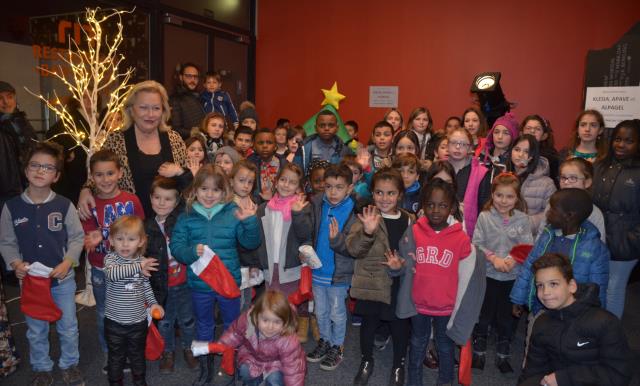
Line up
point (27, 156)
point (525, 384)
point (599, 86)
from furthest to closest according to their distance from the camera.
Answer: point (599, 86) < point (27, 156) < point (525, 384)

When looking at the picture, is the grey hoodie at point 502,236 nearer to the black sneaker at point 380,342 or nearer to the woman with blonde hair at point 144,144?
Result: the black sneaker at point 380,342

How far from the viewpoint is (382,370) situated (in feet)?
9.66

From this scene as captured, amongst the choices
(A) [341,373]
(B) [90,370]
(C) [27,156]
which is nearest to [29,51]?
(C) [27,156]

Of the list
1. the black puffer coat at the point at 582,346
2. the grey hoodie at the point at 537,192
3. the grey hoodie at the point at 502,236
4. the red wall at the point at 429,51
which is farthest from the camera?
the red wall at the point at 429,51

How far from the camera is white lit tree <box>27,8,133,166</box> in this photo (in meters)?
4.37

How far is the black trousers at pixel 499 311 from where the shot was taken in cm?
293

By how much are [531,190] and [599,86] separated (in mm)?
2025

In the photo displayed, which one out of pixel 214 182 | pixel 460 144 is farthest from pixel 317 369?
pixel 460 144

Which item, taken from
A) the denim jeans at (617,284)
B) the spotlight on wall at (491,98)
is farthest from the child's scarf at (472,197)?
the spotlight on wall at (491,98)

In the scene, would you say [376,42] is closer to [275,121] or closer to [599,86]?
[275,121]

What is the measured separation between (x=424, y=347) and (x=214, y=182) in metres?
1.47

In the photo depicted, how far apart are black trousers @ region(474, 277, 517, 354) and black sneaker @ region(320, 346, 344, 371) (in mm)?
848

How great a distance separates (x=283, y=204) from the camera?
3.00 meters

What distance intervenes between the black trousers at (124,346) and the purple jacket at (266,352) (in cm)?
48
